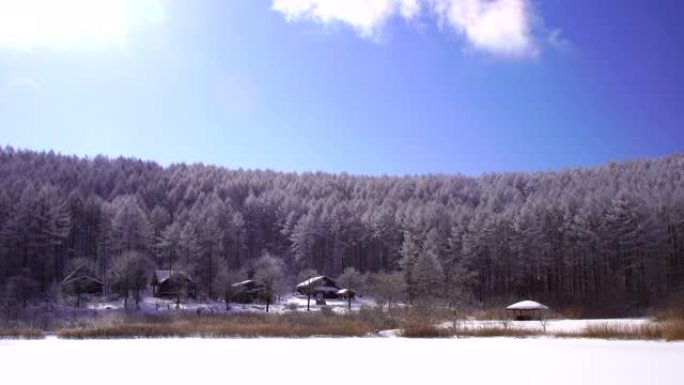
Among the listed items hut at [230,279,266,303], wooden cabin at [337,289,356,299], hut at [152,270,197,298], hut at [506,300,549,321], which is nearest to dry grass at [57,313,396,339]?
hut at [506,300,549,321]

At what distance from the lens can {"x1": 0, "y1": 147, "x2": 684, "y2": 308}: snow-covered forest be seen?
63875 mm

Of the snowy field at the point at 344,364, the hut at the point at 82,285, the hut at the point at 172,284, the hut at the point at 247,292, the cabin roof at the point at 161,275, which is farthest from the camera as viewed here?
the cabin roof at the point at 161,275

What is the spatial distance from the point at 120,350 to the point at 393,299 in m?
45.1

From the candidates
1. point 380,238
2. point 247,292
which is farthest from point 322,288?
point 380,238

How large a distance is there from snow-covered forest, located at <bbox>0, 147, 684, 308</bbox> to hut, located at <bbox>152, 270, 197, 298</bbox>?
3758 millimetres

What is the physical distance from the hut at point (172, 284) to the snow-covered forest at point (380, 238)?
376 centimetres

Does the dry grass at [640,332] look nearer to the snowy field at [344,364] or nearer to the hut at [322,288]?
the snowy field at [344,364]

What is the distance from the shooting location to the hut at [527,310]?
4762 cm

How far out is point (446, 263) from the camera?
7412 cm

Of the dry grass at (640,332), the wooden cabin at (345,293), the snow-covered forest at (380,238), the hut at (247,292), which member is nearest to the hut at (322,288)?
the wooden cabin at (345,293)

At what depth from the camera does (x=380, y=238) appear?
90.0m

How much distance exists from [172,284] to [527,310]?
35.9m

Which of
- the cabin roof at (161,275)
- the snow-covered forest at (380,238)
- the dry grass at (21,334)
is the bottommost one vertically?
the dry grass at (21,334)

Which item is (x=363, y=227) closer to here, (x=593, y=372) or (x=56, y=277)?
(x=56, y=277)
